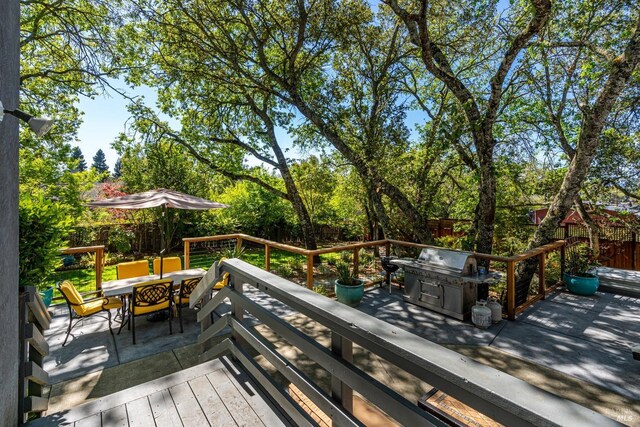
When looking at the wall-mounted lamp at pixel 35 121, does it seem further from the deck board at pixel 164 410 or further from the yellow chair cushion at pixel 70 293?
the yellow chair cushion at pixel 70 293

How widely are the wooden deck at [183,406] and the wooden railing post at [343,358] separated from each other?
25.1 inches

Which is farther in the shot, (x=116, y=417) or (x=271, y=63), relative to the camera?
(x=271, y=63)

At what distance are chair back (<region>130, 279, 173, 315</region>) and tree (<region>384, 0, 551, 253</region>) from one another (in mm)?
6065

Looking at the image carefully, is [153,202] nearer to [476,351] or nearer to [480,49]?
[476,351]

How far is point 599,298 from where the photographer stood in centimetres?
577

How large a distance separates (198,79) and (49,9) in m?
3.21

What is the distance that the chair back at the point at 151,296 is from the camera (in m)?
4.11

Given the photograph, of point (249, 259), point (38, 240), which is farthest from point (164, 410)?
point (249, 259)

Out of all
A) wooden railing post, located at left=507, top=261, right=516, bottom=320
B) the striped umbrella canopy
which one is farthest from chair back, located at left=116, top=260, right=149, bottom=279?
wooden railing post, located at left=507, top=261, right=516, bottom=320

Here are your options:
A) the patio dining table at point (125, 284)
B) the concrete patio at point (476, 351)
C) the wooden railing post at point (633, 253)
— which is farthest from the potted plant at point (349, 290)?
the wooden railing post at point (633, 253)

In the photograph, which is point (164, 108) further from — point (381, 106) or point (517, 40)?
point (517, 40)

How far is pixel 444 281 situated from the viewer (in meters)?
4.93

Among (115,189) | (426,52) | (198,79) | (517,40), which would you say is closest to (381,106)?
(426,52)

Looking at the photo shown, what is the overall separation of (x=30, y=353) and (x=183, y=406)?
148cm
